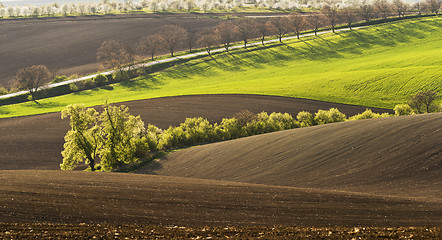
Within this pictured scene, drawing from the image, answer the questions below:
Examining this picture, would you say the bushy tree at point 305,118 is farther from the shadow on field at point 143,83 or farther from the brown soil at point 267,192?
the shadow on field at point 143,83

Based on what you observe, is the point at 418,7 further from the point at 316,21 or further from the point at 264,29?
the point at 264,29

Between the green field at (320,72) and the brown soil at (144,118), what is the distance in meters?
5.92

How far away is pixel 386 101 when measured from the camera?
3076 inches

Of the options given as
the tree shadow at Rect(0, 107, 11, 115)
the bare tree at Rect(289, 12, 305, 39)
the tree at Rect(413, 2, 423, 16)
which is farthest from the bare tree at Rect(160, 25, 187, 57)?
the tree at Rect(413, 2, 423, 16)

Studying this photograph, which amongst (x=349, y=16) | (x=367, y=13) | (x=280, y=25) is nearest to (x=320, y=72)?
(x=280, y=25)

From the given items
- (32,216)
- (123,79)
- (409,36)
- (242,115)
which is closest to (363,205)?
(32,216)

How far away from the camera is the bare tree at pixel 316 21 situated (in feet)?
508

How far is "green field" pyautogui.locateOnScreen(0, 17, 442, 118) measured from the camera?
8394cm

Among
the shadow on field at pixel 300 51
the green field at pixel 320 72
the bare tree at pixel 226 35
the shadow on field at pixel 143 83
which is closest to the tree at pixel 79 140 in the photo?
the green field at pixel 320 72

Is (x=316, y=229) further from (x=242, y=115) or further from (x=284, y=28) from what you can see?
(x=284, y=28)

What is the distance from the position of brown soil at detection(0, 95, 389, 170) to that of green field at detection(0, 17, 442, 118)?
5.92 meters

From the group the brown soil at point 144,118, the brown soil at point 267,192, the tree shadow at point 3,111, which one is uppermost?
the brown soil at point 267,192

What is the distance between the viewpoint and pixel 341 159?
4069 centimetres

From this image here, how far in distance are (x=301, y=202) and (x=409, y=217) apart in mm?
7083
